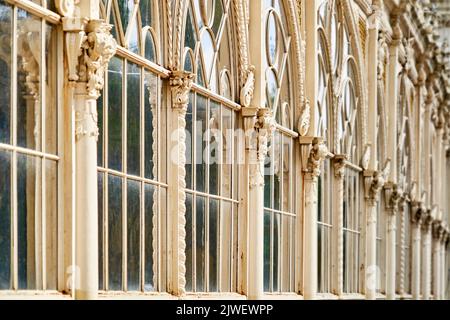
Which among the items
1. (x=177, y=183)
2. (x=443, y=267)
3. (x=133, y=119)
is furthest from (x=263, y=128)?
(x=443, y=267)

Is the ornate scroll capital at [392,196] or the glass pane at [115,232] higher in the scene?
the ornate scroll capital at [392,196]

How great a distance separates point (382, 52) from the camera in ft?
97.7

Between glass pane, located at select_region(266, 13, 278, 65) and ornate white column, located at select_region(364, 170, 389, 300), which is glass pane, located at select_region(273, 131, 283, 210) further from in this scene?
ornate white column, located at select_region(364, 170, 389, 300)

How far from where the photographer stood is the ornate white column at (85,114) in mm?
12852

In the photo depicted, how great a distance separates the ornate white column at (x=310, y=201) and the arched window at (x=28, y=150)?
1002 centimetres

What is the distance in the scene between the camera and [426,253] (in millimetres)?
39250

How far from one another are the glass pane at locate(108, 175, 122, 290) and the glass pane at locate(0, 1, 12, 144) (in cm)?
228

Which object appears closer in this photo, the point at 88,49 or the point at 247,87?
the point at 88,49

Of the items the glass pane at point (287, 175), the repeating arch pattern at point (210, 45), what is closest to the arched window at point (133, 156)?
the repeating arch pattern at point (210, 45)

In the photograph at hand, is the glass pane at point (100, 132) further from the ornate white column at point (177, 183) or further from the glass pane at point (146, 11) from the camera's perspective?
the ornate white column at point (177, 183)

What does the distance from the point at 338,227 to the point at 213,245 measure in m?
8.21

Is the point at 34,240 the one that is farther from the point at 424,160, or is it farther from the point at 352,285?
the point at 424,160

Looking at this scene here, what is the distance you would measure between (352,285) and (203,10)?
442 inches

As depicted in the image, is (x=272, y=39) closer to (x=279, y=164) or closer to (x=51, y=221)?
(x=279, y=164)
